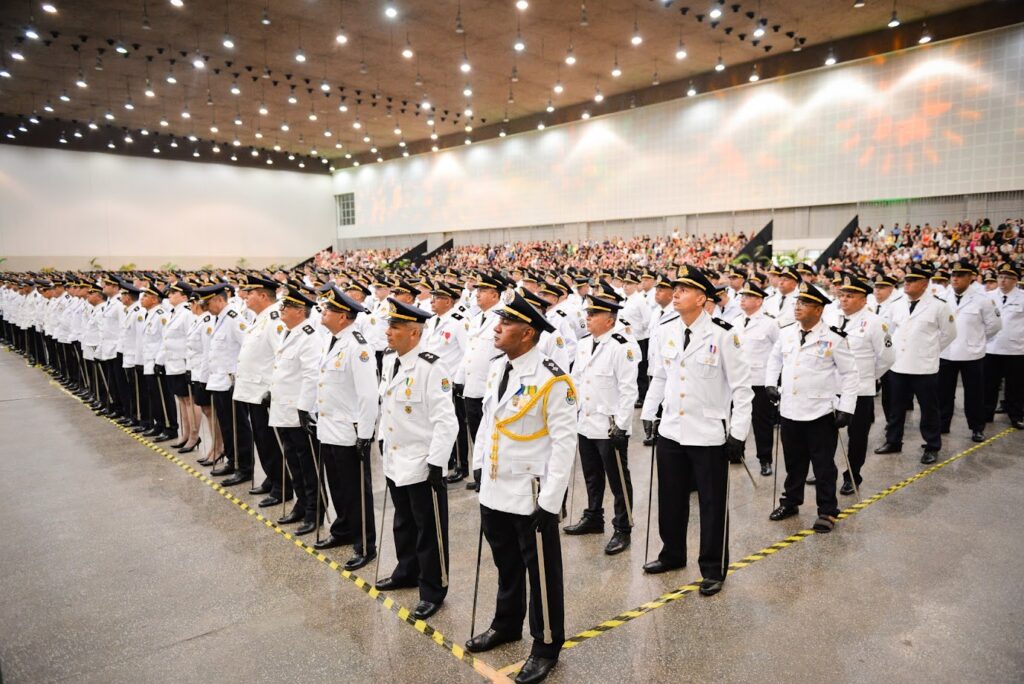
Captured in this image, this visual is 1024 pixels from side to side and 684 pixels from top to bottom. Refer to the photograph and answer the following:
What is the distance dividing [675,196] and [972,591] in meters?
20.6

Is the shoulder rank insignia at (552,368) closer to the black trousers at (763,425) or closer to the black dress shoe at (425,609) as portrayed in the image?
the black dress shoe at (425,609)

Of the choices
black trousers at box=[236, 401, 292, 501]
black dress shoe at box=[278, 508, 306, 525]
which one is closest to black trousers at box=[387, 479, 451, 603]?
black dress shoe at box=[278, 508, 306, 525]

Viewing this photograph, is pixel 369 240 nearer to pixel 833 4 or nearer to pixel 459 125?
pixel 459 125

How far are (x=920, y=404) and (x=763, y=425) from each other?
204 centimetres

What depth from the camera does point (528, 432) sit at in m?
3.19

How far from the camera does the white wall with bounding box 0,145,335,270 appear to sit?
97.4 feet

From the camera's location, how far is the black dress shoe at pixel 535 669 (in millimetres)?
3121

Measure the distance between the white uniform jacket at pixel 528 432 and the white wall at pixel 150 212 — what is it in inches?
1403

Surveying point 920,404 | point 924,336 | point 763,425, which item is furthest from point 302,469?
point 924,336

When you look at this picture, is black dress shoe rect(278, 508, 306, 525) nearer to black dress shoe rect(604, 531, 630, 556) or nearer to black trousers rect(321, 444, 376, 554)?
black trousers rect(321, 444, 376, 554)

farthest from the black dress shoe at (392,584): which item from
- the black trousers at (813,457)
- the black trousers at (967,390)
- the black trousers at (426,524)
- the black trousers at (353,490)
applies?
the black trousers at (967,390)

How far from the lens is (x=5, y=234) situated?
29125mm

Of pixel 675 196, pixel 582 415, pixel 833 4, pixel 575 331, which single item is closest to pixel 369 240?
pixel 675 196

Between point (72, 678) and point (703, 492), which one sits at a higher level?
point (703, 492)
